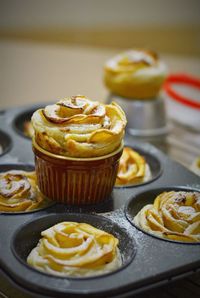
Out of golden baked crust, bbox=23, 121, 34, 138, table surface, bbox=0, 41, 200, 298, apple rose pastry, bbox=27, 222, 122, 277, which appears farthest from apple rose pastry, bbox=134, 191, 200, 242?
table surface, bbox=0, 41, 200, 298

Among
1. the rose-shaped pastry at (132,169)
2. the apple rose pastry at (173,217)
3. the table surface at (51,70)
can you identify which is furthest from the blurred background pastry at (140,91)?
the apple rose pastry at (173,217)

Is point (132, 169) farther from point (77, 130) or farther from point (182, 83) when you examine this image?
point (182, 83)

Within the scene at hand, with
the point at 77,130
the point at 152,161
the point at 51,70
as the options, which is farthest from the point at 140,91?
the point at 51,70

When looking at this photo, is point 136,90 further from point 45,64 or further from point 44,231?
point 45,64

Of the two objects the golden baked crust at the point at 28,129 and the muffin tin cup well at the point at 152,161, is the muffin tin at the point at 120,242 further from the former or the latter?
the golden baked crust at the point at 28,129

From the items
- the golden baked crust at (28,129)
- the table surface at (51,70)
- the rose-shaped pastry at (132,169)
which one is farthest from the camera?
the table surface at (51,70)

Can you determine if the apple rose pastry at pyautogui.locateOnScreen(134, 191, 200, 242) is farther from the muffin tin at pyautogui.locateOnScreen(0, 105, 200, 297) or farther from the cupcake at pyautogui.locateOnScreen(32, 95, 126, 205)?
the cupcake at pyautogui.locateOnScreen(32, 95, 126, 205)

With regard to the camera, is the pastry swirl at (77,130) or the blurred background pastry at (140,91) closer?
the pastry swirl at (77,130)
